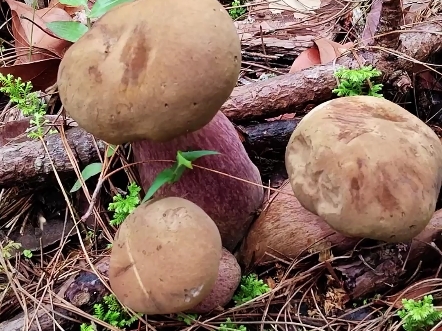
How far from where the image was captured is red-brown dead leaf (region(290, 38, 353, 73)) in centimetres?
196

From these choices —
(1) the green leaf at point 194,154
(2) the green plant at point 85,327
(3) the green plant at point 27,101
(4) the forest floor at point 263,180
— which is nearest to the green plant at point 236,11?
(4) the forest floor at point 263,180

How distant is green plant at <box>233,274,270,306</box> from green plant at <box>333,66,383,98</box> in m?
0.63

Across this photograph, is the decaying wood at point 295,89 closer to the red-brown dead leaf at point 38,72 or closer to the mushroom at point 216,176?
the mushroom at point 216,176

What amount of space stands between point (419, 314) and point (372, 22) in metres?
1.21

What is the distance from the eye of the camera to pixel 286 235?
1479 millimetres

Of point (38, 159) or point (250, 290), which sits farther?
point (38, 159)

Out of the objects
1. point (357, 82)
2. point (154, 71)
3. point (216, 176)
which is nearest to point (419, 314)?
point (216, 176)

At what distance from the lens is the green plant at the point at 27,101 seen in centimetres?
171

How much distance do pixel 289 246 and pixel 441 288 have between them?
16.2 inches

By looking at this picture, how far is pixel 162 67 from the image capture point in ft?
3.40

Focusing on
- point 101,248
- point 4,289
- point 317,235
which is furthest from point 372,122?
point 4,289

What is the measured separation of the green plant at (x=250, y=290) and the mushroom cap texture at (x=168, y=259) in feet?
1.02

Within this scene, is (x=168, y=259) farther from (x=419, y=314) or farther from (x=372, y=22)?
(x=372, y=22)

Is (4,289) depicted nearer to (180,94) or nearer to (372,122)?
(180,94)
